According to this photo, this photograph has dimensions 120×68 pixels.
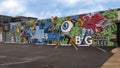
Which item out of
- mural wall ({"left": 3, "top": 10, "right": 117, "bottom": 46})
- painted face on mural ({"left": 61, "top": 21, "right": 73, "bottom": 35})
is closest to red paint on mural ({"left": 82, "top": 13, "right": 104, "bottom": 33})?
mural wall ({"left": 3, "top": 10, "right": 117, "bottom": 46})

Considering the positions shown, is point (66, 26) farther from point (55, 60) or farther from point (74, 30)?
point (55, 60)

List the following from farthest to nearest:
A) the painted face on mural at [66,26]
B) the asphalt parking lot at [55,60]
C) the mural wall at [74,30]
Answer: the painted face on mural at [66,26] < the mural wall at [74,30] < the asphalt parking lot at [55,60]

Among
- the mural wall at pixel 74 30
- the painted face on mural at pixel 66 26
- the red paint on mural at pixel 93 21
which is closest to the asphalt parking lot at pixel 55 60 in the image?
the mural wall at pixel 74 30

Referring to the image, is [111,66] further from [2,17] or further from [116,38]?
[2,17]

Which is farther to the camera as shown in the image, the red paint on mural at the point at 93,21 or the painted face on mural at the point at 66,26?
the painted face on mural at the point at 66,26

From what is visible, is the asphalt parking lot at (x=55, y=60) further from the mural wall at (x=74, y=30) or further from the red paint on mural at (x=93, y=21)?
the red paint on mural at (x=93, y=21)

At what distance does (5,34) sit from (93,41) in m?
24.4

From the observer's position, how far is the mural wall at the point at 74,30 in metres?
31.0

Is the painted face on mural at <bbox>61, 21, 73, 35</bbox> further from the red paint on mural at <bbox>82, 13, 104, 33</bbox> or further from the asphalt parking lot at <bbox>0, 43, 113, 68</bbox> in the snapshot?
the asphalt parking lot at <bbox>0, 43, 113, 68</bbox>

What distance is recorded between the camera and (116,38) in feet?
97.4

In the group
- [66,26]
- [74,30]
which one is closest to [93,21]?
[74,30]

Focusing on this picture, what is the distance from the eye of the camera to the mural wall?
3095 cm

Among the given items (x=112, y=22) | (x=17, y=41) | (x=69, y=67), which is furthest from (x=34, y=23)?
(x=69, y=67)

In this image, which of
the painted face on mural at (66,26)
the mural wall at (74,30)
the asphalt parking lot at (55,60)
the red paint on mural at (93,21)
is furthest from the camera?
the painted face on mural at (66,26)
